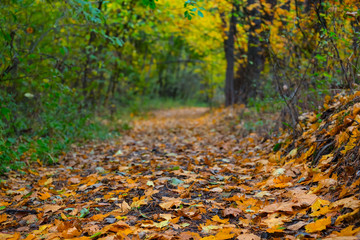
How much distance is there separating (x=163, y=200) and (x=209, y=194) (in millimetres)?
449

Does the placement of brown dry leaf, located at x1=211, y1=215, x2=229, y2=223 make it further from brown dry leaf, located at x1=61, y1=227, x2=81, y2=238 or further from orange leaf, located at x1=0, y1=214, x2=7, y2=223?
orange leaf, located at x1=0, y1=214, x2=7, y2=223

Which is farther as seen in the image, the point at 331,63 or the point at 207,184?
the point at 331,63

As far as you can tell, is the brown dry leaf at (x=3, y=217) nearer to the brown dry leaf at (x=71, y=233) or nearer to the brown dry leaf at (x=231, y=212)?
the brown dry leaf at (x=71, y=233)

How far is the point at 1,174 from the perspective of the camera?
3.65m

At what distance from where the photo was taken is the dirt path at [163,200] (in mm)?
2039

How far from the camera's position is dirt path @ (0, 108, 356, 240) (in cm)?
204

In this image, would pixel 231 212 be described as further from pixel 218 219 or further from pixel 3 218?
pixel 3 218

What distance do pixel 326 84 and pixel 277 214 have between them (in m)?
3.05

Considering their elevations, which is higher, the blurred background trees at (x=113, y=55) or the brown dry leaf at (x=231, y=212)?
the blurred background trees at (x=113, y=55)

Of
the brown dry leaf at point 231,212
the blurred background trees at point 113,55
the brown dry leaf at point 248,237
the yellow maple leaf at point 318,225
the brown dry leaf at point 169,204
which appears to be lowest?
the brown dry leaf at point 169,204

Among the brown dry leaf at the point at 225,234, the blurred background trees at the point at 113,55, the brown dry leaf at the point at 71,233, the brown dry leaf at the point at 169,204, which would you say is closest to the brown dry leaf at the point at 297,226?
the brown dry leaf at the point at 225,234

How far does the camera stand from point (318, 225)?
1752mm

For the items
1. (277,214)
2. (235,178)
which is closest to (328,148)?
(235,178)

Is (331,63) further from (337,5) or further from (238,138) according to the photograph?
(238,138)
